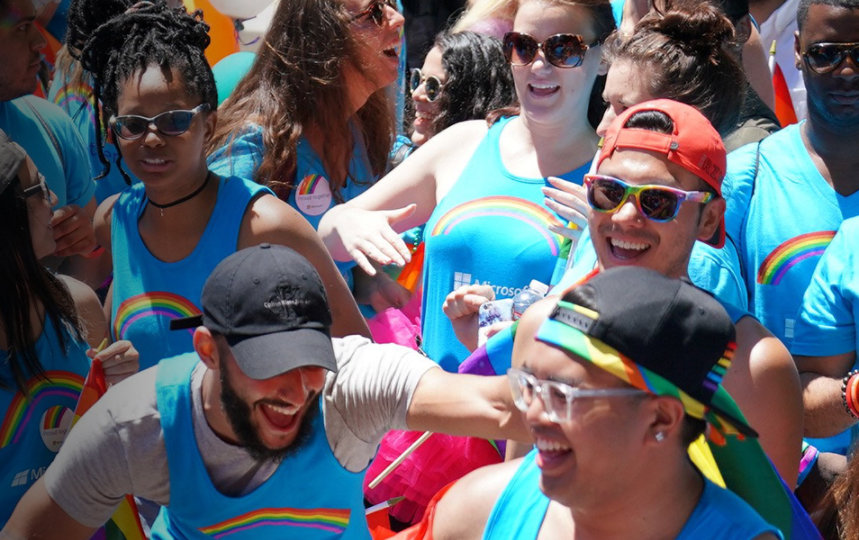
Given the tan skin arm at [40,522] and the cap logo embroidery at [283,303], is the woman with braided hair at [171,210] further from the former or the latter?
the tan skin arm at [40,522]

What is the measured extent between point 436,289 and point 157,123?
97cm

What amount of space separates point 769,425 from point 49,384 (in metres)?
1.79

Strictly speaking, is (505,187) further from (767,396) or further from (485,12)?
(485,12)

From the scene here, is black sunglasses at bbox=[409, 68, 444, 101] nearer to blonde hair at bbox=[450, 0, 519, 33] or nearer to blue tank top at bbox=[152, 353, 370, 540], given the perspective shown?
blonde hair at bbox=[450, 0, 519, 33]

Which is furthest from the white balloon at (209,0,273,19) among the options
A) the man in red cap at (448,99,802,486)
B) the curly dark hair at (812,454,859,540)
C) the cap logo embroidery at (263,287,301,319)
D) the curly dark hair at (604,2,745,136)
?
the curly dark hair at (812,454,859,540)

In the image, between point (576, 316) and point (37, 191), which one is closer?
point (576, 316)

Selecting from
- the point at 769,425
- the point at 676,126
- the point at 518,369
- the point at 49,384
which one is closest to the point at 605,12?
the point at 676,126

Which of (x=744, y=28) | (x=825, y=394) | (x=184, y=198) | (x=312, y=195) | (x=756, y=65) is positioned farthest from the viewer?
(x=756, y=65)

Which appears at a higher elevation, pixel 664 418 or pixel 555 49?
pixel 555 49

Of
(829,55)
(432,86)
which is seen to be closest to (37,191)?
(432,86)

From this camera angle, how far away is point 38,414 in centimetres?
281

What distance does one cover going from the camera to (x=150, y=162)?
3180 millimetres

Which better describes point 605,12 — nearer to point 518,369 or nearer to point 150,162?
point 150,162

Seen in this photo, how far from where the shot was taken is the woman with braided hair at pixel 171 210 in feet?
10.2
